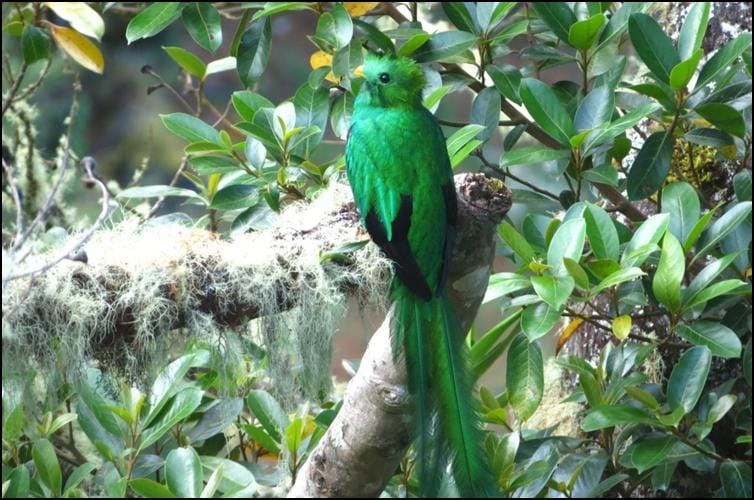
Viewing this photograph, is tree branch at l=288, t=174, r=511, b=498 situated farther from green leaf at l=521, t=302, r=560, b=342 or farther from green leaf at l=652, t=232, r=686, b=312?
green leaf at l=652, t=232, r=686, b=312

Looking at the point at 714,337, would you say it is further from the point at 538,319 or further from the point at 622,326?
the point at 538,319

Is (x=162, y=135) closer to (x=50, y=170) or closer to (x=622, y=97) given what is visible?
(x=50, y=170)

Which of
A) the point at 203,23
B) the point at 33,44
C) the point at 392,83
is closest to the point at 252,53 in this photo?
the point at 203,23

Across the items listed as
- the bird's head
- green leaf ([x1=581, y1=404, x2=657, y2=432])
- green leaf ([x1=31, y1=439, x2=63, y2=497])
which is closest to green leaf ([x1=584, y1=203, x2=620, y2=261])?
green leaf ([x1=581, y1=404, x2=657, y2=432])

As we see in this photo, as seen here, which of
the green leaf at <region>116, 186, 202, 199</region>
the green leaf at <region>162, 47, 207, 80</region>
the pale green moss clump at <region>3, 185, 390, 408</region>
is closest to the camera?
the pale green moss clump at <region>3, 185, 390, 408</region>

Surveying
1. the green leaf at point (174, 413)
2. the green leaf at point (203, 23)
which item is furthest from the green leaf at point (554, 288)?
the green leaf at point (203, 23)

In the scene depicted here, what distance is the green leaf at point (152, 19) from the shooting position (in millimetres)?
2281

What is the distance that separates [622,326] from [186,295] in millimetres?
859

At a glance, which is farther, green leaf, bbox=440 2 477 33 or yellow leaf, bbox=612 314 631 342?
green leaf, bbox=440 2 477 33

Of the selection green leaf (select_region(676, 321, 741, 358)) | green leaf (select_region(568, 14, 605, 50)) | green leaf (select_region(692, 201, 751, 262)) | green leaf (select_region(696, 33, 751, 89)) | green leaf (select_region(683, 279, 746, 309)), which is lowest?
green leaf (select_region(676, 321, 741, 358))

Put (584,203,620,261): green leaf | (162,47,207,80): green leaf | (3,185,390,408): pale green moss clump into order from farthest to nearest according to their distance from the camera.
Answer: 1. (162,47,207,80): green leaf
2. (584,203,620,261): green leaf
3. (3,185,390,408): pale green moss clump

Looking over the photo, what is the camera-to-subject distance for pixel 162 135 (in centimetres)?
568

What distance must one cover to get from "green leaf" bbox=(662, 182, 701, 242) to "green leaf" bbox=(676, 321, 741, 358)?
0.61 feet

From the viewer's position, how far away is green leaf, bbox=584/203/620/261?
6.60 ft
